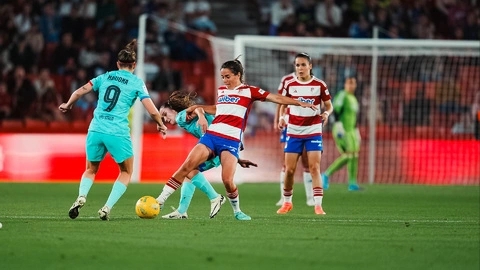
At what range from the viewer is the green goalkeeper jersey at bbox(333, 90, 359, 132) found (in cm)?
1886

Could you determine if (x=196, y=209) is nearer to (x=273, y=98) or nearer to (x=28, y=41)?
(x=273, y=98)

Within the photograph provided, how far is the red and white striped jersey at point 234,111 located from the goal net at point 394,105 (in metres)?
9.14

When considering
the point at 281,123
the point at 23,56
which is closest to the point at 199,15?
the point at 23,56

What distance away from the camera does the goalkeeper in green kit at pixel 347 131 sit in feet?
61.9

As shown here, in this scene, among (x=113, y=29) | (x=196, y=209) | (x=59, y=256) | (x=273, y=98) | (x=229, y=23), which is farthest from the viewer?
(x=229, y=23)

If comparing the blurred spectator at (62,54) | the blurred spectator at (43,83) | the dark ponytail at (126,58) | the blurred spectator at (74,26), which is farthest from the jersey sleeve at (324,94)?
the blurred spectator at (74,26)

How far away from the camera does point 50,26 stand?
2598cm

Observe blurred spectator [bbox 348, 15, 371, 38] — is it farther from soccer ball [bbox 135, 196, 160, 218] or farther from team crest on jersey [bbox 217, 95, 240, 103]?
soccer ball [bbox 135, 196, 160, 218]

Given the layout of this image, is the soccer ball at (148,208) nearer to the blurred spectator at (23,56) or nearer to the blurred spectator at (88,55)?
the blurred spectator at (88,55)

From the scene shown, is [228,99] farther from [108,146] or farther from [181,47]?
[181,47]

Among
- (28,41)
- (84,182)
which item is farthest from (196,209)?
(28,41)

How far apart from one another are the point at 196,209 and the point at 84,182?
8.47 feet

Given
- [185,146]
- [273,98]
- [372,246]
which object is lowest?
[185,146]

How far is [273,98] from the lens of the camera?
11.3 meters
